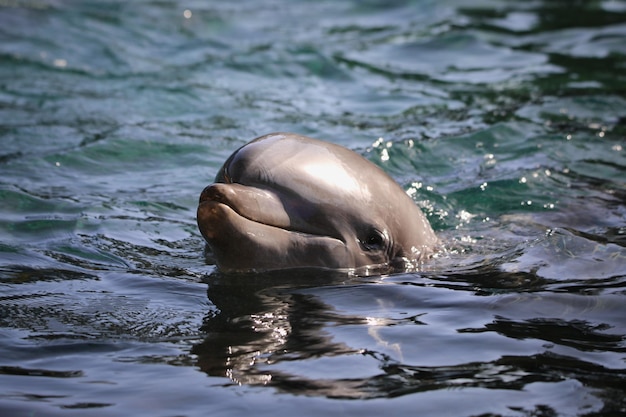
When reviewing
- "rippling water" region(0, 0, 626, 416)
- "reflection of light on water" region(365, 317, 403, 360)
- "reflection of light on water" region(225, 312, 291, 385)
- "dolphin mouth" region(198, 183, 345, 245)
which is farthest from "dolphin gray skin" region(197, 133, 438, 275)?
"reflection of light on water" region(365, 317, 403, 360)

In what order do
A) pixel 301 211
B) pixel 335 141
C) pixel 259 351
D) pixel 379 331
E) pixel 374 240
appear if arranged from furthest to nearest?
pixel 335 141 < pixel 374 240 < pixel 301 211 < pixel 379 331 < pixel 259 351

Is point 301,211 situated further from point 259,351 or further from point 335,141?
point 335,141

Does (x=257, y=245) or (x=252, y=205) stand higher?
(x=252, y=205)

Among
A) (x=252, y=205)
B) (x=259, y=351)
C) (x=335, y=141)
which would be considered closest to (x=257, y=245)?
(x=252, y=205)

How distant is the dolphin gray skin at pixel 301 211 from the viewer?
483 cm

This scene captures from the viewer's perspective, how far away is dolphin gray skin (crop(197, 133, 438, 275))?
4.83m

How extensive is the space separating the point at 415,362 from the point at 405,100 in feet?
22.6

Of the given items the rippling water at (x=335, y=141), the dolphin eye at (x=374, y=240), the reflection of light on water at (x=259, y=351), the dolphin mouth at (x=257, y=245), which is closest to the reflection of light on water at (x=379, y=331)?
the rippling water at (x=335, y=141)

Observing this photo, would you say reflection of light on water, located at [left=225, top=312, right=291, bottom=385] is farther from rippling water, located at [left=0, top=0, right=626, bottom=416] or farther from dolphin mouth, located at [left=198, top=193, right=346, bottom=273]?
dolphin mouth, located at [left=198, top=193, right=346, bottom=273]

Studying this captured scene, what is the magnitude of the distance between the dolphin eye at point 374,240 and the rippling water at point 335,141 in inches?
8.0

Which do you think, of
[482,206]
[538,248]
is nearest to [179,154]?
[482,206]

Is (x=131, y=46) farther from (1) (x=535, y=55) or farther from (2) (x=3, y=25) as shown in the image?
(1) (x=535, y=55)

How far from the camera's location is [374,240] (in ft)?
17.6

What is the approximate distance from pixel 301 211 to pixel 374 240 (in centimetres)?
52
